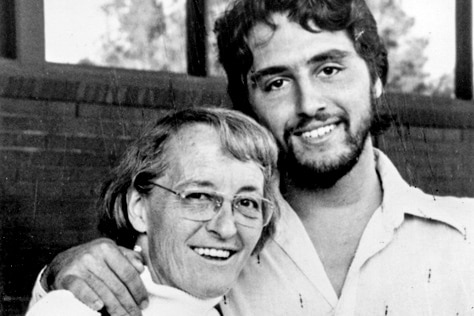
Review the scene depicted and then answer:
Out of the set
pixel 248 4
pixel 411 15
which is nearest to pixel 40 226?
pixel 248 4

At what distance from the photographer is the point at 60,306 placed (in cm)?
213

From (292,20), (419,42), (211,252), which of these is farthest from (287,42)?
(419,42)

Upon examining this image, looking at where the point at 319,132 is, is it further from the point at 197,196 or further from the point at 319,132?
the point at 197,196

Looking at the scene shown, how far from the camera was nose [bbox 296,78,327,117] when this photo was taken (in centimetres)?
270

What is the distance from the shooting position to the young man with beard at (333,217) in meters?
2.70

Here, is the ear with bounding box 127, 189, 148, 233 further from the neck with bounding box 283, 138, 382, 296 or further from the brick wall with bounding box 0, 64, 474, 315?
the brick wall with bounding box 0, 64, 474, 315

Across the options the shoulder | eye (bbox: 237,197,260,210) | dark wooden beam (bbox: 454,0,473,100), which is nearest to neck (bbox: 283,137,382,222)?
eye (bbox: 237,197,260,210)

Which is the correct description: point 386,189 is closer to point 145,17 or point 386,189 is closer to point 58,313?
point 58,313

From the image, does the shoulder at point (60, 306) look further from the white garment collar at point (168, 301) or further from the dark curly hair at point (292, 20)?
the dark curly hair at point (292, 20)

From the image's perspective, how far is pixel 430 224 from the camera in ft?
9.09

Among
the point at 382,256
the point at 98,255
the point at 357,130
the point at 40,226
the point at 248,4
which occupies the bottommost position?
the point at 40,226

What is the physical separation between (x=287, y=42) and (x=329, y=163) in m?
0.43

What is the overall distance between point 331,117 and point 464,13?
2076 mm

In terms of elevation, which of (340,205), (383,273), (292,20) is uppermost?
(292,20)
